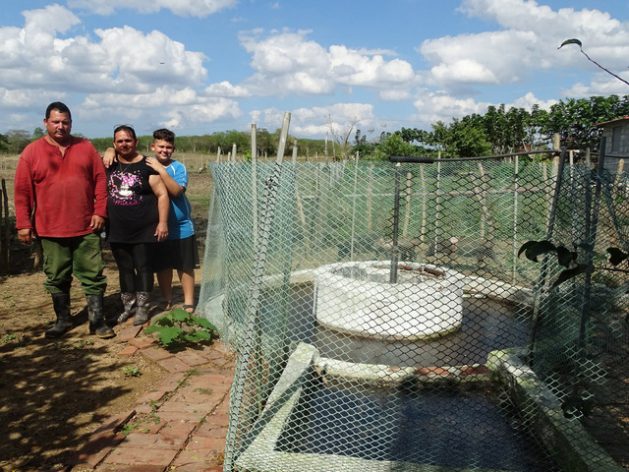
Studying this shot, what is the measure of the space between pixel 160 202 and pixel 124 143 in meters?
0.60

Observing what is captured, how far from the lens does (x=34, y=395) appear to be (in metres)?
3.62

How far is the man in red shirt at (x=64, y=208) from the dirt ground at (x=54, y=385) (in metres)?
0.28

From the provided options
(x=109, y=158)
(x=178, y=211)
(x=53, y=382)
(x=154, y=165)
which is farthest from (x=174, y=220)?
(x=53, y=382)

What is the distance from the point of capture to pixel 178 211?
199 inches

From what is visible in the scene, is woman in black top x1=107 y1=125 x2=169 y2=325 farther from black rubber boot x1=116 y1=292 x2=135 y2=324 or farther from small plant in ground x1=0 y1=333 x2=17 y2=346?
small plant in ground x1=0 y1=333 x2=17 y2=346


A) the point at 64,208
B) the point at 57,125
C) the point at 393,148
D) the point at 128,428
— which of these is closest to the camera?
the point at 128,428

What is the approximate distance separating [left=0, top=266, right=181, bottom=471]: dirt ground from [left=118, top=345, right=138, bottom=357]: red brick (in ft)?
0.20

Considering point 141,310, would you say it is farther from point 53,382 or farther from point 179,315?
point 53,382

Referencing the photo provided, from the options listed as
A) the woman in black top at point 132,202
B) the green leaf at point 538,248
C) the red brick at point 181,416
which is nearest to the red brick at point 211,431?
the red brick at point 181,416

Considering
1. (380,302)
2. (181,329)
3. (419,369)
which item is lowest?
(419,369)

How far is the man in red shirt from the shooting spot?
4414 millimetres

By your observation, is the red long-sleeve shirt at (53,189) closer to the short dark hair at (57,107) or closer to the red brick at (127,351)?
the short dark hair at (57,107)

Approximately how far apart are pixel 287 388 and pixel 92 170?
8.42 feet

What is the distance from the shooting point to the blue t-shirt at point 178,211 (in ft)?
16.5
